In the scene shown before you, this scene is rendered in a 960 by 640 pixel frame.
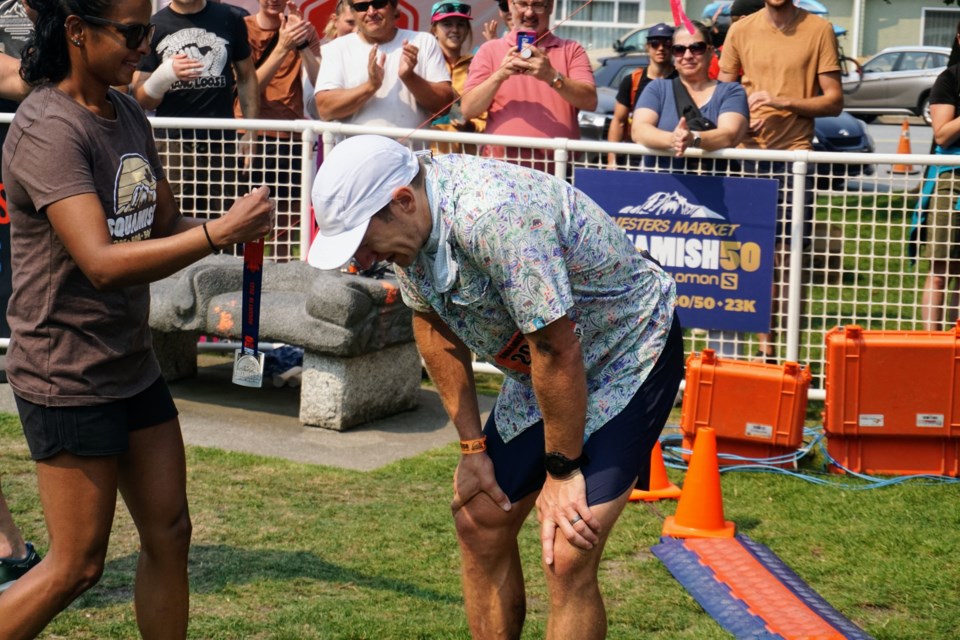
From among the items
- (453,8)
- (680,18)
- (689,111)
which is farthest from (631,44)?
(689,111)

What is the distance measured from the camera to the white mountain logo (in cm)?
734

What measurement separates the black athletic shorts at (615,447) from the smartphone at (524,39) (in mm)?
4135

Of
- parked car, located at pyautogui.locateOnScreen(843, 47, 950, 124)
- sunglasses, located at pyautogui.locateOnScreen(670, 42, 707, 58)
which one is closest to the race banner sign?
sunglasses, located at pyautogui.locateOnScreen(670, 42, 707, 58)

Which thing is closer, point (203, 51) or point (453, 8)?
point (203, 51)

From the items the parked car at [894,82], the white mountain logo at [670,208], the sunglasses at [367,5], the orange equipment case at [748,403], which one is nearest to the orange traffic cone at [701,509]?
the orange equipment case at [748,403]

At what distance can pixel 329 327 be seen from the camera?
6.95 m

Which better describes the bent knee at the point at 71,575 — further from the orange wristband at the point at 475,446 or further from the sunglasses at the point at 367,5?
the sunglasses at the point at 367,5

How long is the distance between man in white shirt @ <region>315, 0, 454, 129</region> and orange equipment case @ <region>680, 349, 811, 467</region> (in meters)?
2.68

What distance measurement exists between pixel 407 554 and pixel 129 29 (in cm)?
257

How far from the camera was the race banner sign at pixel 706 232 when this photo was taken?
7.31m

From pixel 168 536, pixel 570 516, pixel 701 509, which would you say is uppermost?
→ pixel 570 516

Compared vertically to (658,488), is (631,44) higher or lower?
higher

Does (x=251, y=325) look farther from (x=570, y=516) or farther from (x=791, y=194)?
(x=791, y=194)

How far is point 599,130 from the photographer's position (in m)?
18.4
